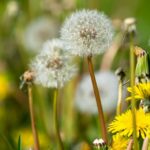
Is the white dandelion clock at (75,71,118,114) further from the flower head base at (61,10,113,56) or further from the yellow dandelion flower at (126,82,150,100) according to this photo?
the yellow dandelion flower at (126,82,150,100)

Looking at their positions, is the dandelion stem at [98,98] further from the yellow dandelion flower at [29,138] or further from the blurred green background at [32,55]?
the blurred green background at [32,55]

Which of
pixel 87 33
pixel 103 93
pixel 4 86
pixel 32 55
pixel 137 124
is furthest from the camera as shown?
pixel 32 55

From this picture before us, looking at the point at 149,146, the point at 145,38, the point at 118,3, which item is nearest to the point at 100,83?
the point at 145,38

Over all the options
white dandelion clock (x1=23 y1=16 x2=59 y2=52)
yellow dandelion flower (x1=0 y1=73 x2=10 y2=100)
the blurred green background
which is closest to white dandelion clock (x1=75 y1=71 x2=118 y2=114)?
the blurred green background

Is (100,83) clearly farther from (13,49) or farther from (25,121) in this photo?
(13,49)

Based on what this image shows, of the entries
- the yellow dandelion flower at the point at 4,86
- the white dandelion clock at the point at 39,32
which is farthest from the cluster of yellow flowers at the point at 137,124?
the white dandelion clock at the point at 39,32

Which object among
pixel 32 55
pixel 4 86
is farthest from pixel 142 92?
pixel 32 55

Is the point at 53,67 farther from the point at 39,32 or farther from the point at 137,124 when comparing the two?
the point at 39,32

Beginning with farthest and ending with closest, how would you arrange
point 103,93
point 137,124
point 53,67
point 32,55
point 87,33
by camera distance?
point 32,55 < point 103,93 < point 53,67 < point 87,33 < point 137,124
